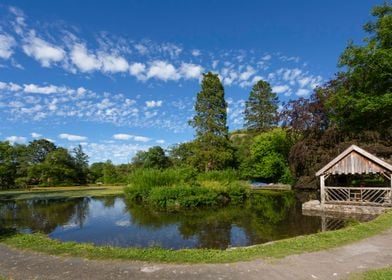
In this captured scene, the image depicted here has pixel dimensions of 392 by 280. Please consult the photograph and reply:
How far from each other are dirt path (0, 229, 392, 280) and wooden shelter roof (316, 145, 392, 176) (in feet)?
37.1

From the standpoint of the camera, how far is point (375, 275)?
5.85 meters

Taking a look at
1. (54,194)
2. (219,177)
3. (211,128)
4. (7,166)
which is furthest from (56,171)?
(219,177)

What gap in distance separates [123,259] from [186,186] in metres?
15.8

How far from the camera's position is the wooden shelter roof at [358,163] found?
58.5ft

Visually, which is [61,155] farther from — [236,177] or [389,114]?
[389,114]

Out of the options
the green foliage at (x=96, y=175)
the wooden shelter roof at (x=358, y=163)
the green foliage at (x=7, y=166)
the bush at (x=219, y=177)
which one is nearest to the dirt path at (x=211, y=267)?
the wooden shelter roof at (x=358, y=163)

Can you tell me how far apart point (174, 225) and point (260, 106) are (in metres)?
49.4

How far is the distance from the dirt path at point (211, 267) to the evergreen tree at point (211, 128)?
1369 inches

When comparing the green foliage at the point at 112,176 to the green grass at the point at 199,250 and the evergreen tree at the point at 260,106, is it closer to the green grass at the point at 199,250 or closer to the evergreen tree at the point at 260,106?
the evergreen tree at the point at 260,106

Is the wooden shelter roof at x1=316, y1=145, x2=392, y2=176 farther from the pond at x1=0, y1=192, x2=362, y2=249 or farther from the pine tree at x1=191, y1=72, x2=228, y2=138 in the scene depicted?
the pine tree at x1=191, y1=72, x2=228, y2=138

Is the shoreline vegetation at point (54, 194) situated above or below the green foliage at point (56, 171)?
below

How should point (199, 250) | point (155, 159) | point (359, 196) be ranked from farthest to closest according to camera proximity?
point (155, 159), point (359, 196), point (199, 250)

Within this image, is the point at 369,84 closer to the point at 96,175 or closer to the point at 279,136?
the point at 279,136

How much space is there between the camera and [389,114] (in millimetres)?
25703
